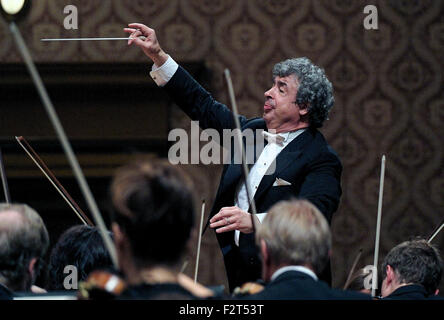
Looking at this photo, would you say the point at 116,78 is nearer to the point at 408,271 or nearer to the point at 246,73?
the point at 246,73

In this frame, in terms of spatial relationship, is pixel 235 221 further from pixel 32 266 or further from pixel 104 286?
pixel 104 286

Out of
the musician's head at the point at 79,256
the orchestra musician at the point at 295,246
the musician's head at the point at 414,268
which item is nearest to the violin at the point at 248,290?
the orchestra musician at the point at 295,246

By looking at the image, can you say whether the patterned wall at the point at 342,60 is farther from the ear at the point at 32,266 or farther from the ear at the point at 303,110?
the ear at the point at 32,266

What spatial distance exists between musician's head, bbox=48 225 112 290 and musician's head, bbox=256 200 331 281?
27.8 inches

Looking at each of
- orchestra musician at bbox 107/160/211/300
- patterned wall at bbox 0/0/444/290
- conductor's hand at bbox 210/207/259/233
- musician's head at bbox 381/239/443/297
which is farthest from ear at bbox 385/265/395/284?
patterned wall at bbox 0/0/444/290

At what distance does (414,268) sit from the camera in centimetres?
249

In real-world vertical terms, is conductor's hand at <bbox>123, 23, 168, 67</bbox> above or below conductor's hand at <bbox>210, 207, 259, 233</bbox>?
above

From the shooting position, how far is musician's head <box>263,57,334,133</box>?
8.79 feet

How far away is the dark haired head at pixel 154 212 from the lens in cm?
130

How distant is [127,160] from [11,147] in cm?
62

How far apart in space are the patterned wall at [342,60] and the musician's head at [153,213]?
3015mm

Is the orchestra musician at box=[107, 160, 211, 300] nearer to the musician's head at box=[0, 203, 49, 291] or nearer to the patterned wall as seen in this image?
the musician's head at box=[0, 203, 49, 291]

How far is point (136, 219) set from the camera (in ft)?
4.26
